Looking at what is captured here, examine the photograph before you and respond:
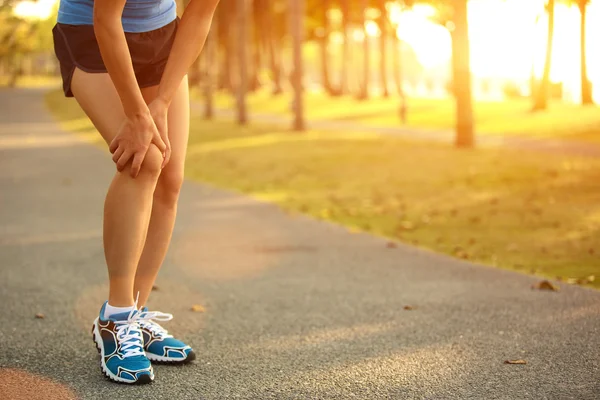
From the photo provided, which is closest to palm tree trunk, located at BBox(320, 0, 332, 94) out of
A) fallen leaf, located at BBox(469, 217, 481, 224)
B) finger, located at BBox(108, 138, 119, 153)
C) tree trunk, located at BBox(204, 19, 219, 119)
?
tree trunk, located at BBox(204, 19, 219, 119)

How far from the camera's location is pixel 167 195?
12.0 feet

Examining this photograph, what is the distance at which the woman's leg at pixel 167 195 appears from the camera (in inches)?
139

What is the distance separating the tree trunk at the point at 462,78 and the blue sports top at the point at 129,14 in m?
14.0

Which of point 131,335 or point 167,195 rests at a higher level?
point 167,195

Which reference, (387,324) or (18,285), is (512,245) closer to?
(387,324)

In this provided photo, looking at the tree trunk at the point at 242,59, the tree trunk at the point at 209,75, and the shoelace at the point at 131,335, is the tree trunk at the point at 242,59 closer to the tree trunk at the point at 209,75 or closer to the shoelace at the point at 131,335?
the tree trunk at the point at 209,75

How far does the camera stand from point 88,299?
197 inches

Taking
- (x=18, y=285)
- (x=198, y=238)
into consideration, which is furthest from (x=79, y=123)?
(x=18, y=285)

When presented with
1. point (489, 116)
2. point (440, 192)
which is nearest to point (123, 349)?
point (440, 192)

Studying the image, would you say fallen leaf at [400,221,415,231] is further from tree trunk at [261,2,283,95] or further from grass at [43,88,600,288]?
tree trunk at [261,2,283,95]

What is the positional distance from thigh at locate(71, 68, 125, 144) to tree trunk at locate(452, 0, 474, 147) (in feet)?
46.3

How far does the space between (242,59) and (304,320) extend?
22.4 meters

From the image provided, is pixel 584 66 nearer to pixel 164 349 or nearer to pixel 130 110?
pixel 164 349

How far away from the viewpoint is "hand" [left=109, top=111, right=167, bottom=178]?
321 centimetres
